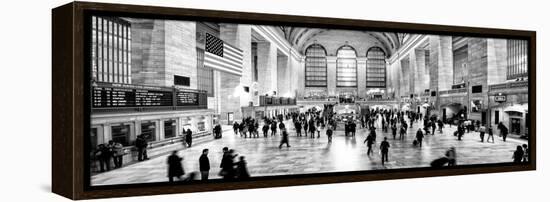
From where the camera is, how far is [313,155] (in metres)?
11.5

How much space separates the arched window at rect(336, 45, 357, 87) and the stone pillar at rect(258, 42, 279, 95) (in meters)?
2.15

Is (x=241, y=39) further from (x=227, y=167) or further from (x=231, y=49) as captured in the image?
(x=227, y=167)

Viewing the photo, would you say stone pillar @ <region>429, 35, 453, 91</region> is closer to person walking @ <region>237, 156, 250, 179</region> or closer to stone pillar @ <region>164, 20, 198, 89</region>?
person walking @ <region>237, 156, 250, 179</region>

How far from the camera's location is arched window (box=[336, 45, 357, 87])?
12.7m

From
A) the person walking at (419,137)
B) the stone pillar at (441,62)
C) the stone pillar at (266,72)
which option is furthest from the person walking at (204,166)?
the stone pillar at (441,62)

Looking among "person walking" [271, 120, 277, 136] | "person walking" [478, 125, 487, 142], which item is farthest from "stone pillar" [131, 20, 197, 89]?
"person walking" [478, 125, 487, 142]

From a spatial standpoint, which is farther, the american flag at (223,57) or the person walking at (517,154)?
the person walking at (517,154)

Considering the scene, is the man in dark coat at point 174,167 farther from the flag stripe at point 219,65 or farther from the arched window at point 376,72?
the arched window at point 376,72

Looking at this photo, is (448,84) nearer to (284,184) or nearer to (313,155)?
(313,155)

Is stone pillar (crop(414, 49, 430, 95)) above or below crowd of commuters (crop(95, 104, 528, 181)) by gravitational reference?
above

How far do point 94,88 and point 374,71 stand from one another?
342 inches

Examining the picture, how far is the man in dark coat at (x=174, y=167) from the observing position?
9922 millimetres

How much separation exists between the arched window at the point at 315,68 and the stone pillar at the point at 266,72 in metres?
1.27

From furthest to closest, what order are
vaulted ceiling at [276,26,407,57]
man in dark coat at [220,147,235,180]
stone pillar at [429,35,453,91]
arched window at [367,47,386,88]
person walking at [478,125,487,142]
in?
1. arched window at [367,47,386,88]
2. person walking at [478,125,487,142]
3. stone pillar at [429,35,453,91]
4. vaulted ceiling at [276,26,407,57]
5. man in dark coat at [220,147,235,180]
